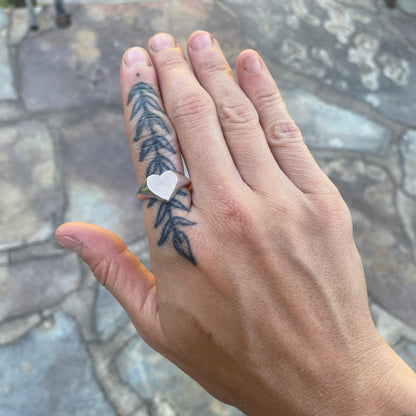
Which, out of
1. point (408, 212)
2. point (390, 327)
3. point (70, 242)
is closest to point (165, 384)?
point (70, 242)

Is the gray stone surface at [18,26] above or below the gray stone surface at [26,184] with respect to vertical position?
above

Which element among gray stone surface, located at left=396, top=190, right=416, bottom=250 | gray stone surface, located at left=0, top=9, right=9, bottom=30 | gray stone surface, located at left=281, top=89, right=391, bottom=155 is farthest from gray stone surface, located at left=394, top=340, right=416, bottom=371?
gray stone surface, located at left=0, top=9, right=9, bottom=30

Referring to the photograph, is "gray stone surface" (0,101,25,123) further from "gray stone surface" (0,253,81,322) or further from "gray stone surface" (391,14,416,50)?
"gray stone surface" (391,14,416,50)

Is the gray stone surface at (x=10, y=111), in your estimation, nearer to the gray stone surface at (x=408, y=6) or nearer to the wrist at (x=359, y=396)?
the wrist at (x=359, y=396)

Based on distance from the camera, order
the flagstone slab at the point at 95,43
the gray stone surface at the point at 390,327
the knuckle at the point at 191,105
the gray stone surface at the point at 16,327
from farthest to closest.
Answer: the flagstone slab at the point at 95,43, the gray stone surface at the point at 390,327, the gray stone surface at the point at 16,327, the knuckle at the point at 191,105

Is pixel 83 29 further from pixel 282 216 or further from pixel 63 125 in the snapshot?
pixel 282 216

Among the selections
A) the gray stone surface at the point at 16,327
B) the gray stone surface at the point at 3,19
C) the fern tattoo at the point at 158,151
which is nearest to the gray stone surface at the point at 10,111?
the gray stone surface at the point at 3,19
